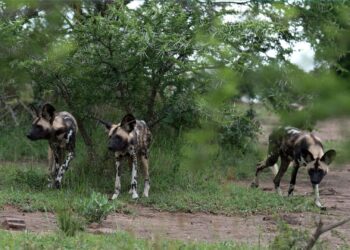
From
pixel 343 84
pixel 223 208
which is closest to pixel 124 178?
pixel 223 208

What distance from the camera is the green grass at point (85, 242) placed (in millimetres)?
4410

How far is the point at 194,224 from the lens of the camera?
21.8 ft

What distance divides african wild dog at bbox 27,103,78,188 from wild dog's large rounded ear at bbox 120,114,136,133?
809 mm

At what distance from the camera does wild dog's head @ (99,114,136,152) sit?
26.5 feet

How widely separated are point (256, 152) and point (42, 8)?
1.87 metres

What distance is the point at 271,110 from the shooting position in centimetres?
192

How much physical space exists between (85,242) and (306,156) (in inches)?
Answer: 167

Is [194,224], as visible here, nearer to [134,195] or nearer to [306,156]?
[134,195]

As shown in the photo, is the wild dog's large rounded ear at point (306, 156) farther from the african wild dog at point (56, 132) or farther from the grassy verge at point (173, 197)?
the african wild dog at point (56, 132)

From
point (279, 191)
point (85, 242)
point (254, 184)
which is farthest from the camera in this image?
point (254, 184)

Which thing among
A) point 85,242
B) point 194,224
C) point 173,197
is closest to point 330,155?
point 85,242

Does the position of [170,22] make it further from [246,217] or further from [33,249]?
[33,249]

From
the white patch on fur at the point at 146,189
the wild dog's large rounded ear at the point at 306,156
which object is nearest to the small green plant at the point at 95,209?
the white patch on fur at the point at 146,189

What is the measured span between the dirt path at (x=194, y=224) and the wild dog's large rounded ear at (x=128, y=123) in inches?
42.5
